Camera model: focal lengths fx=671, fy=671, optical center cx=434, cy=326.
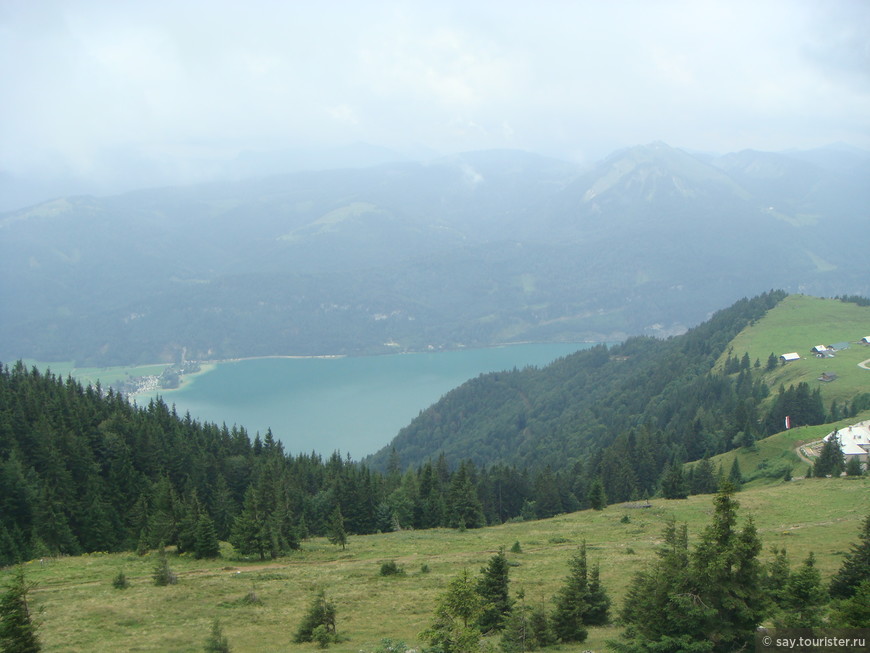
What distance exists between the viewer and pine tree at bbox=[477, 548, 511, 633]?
25.9 metres

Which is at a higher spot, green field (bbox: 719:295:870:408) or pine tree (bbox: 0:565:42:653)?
green field (bbox: 719:295:870:408)

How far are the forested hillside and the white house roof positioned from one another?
11.4 meters

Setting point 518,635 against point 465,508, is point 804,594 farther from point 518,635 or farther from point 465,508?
point 465,508

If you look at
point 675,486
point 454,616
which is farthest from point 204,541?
point 675,486

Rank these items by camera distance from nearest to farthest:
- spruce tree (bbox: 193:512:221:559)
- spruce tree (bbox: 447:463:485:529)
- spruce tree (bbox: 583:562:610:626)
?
spruce tree (bbox: 583:562:610:626) < spruce tree (bbox: 193:512:221:559) < spruce tree (bbox: 447:463:485:529)

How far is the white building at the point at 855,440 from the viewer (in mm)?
64812

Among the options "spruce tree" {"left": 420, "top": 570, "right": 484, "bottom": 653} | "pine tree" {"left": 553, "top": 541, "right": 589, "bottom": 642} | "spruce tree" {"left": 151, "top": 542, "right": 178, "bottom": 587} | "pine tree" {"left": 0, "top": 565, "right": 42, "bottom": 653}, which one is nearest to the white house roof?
"pine tree" {"left": 553, "top": 541, "right": 589, "bottom": 642}

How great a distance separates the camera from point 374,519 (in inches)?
2484

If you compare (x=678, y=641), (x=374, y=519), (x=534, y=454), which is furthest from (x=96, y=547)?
(x=534, y=454)

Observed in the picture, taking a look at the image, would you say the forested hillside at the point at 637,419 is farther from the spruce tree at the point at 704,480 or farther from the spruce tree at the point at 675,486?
the spruce tree at the point at 675,486

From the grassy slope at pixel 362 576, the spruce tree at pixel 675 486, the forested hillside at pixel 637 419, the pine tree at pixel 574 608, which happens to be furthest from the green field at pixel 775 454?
the pine tree at pixel 574 608

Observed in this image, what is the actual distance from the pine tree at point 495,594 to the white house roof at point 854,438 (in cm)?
5240

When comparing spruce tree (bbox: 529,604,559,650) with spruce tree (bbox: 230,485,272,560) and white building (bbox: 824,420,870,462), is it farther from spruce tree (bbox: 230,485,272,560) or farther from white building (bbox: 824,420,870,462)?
white building (bbox: 824,420,870,462)

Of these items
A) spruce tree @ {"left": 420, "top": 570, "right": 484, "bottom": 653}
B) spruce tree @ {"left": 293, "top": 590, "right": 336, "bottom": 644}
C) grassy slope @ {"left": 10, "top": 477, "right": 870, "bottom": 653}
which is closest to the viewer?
spruce tree @ {"left": 420, "top": 570, "right": 484, "bottom": 653}
